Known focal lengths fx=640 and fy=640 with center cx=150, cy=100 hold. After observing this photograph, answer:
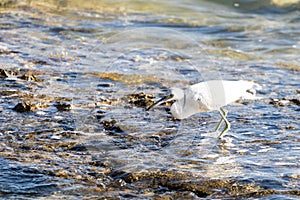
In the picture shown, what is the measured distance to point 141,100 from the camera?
7035 millimetres

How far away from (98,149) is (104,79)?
2.42 meters

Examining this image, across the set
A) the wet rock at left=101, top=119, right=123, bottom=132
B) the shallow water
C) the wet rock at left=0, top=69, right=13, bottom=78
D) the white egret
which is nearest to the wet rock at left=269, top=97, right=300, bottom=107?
the shallow water

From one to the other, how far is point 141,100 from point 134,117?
1.93 ft

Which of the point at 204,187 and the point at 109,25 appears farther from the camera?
the point at 109,25

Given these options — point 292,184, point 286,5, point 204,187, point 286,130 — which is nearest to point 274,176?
point 292,184

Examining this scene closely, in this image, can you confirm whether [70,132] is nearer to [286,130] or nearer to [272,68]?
[286,130]

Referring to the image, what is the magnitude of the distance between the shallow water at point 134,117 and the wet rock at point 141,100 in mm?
13

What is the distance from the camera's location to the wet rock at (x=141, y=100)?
22.7 ft

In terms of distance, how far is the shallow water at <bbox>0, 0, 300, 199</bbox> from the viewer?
4789 millimetres

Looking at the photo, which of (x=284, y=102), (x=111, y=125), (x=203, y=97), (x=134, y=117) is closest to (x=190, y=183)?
(x=203, y=97)

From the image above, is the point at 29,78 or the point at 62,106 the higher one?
the point at 29,78

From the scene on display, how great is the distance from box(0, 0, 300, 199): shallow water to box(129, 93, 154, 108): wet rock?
0.01m

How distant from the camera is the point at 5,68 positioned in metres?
7.92

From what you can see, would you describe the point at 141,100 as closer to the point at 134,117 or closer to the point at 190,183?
the point at 134,117
